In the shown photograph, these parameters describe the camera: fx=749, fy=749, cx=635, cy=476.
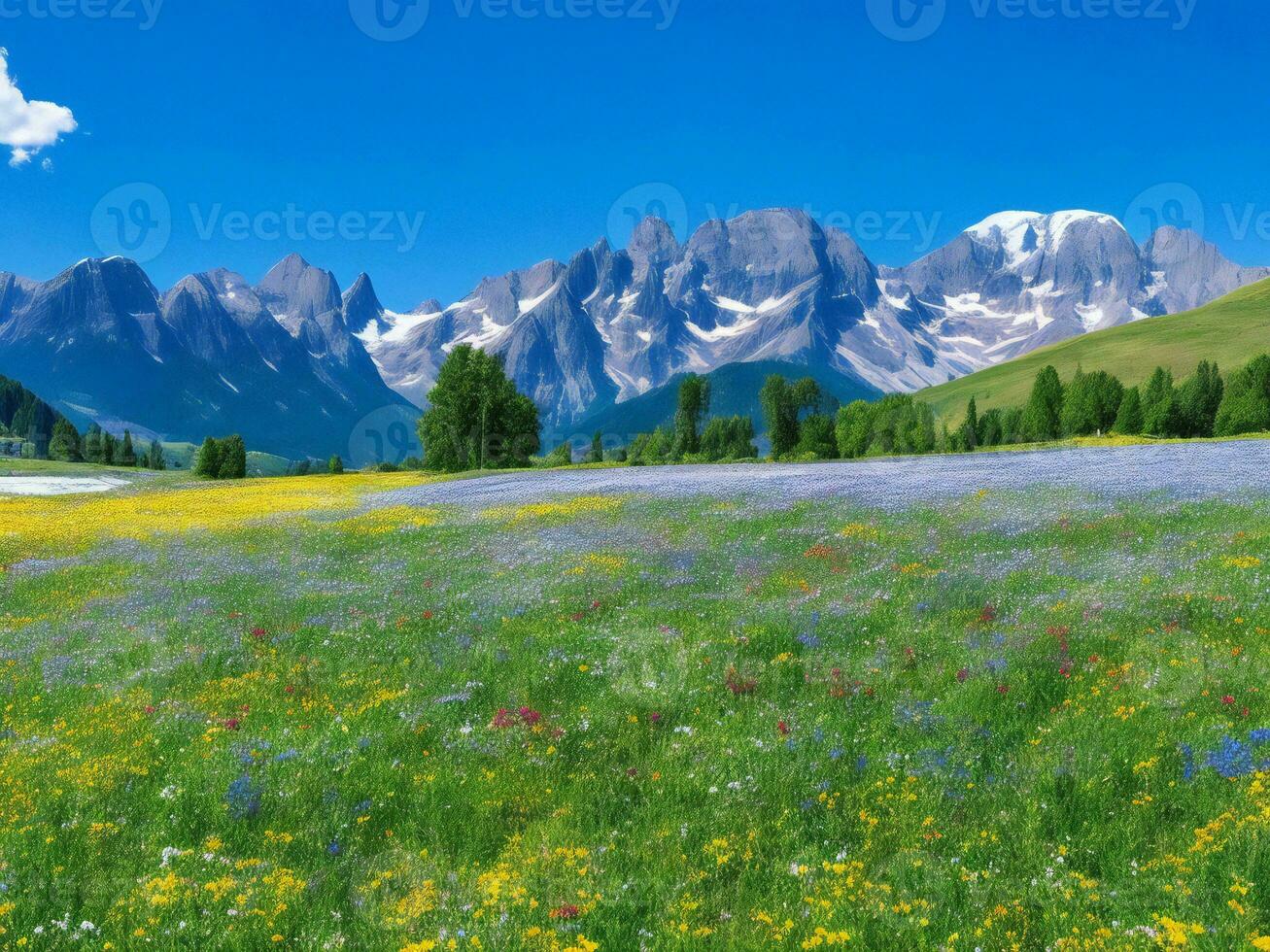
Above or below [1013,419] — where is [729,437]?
below

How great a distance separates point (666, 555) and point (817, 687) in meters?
9.71

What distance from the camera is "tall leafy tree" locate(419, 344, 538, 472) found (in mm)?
82625

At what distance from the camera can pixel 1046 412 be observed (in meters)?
134

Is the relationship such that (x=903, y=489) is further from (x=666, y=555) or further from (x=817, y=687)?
(x=817, y=687)

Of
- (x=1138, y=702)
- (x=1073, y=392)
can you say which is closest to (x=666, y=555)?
(x=1138, y=702)

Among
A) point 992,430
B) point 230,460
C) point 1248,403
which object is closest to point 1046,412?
point 992,430

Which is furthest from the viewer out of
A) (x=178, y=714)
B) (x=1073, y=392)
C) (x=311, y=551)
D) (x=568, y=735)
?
(x=1073, y=392)

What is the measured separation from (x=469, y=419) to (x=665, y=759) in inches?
3023

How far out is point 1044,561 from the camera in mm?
17109

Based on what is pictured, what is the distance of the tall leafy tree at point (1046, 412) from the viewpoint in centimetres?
13325

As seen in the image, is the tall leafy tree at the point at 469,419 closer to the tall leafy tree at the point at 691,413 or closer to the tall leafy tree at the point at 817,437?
the tall leafy tree at the point at 691,413

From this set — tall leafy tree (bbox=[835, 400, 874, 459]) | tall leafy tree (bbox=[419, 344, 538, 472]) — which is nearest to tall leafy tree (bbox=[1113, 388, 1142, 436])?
tall leafy tree (bbox=[835, 400, 874, 459])

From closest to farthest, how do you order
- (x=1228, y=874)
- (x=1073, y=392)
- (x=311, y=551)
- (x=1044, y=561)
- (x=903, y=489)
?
(x=1228, y=874) → (x=1044, y=561) → (x=311, y=551) → (x=903, y=489) → (x=1073, y=392)

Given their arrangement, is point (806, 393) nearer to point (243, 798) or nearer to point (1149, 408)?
point (1149, 408)
